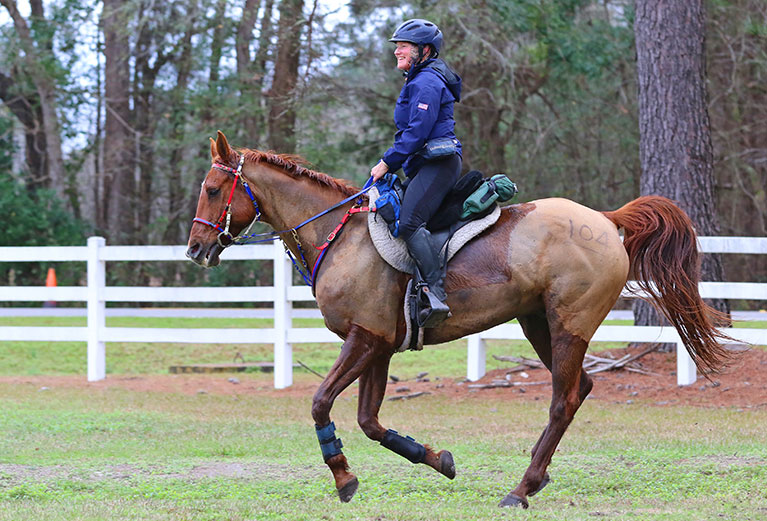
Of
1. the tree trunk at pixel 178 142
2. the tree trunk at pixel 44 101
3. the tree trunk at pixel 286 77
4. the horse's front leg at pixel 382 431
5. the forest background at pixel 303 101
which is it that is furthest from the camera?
the tree trunk at pixel 178 142

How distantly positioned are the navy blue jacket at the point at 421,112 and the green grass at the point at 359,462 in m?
2.25

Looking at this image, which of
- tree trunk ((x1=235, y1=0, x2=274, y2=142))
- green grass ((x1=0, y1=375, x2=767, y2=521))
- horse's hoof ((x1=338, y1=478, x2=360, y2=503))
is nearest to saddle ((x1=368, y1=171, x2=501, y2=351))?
horse's hoof ((x1=338, y1=478, x2=360, y2=503))

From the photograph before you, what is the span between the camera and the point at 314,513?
5.63 m

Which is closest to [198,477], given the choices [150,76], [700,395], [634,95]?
[700,395]

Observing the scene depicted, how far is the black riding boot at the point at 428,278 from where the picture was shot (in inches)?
243

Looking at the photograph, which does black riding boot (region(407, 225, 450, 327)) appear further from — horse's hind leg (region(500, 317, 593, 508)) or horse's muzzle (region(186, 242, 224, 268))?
horse's muzzle (region(186, 242, 224, 268))

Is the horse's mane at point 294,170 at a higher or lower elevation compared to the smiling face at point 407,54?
lower

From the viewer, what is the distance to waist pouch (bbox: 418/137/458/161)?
246 inches

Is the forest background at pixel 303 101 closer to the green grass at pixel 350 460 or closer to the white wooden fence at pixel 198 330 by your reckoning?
the white wooden fence at pixel 198 330

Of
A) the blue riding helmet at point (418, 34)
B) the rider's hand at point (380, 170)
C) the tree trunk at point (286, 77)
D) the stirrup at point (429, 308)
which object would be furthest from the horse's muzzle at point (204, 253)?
the tree trunk at point (286, 77)

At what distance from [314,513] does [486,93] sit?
19978 mm

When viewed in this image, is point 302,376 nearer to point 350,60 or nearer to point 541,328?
point 541,328

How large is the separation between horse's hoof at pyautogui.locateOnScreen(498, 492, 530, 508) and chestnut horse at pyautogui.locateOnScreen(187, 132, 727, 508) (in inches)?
0.7

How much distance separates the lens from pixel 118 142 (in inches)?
1084
